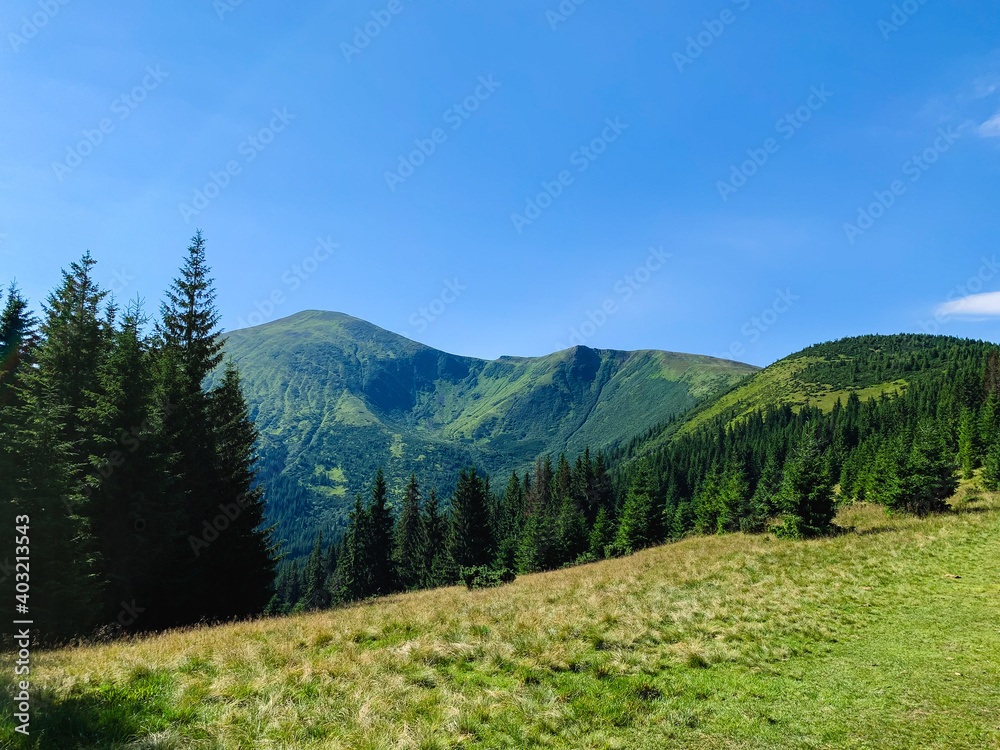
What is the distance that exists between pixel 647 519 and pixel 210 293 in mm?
47689

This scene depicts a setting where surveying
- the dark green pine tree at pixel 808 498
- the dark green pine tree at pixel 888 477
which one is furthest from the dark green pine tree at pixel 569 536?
the dark green pine tree at pixel 808 498

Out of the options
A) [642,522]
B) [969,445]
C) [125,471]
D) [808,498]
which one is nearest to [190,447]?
[125,471]

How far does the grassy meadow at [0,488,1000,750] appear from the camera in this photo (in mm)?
7227

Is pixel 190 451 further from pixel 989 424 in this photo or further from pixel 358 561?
pixel 989 424

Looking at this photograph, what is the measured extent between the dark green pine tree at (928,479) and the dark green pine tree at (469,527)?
44.0m

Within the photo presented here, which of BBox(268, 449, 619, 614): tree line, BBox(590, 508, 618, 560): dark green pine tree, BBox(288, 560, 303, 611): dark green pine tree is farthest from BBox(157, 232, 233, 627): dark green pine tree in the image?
BBox(288, 560, 303, 611): dark green pine tree

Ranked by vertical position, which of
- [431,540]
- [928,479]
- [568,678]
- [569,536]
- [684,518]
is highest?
[928,479]

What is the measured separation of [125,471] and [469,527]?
154 ft

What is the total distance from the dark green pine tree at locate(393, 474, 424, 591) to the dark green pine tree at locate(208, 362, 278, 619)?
44124 mm

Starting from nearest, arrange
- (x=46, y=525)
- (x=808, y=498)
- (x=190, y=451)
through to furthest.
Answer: (x=46, y=525) → (x=190, y=451) → (x=808, y=498)

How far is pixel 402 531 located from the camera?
240 ft

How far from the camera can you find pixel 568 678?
995cm

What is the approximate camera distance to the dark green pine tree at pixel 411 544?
70000mm

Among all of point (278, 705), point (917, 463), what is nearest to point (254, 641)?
point (278, 705)
